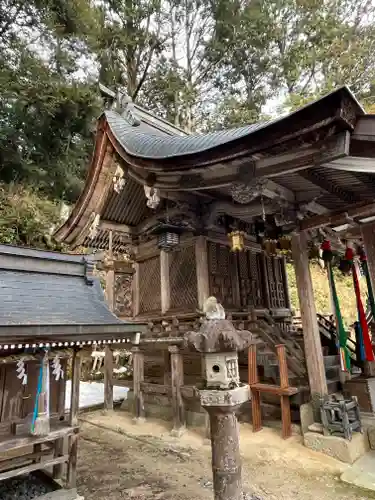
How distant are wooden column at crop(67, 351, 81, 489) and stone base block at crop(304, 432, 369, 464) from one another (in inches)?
159

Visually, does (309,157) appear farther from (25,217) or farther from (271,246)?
(25,217)

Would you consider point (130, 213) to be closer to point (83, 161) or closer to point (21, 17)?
point (83, 161)

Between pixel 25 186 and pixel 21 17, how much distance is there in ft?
32.1

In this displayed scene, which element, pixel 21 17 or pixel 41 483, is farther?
pixel 21 17

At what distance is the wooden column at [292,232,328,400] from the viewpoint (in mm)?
6043

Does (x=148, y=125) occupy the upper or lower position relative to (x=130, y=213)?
upper

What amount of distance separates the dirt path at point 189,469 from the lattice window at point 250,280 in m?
3.28

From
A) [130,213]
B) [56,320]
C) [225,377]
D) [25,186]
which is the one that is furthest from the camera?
[25,186]

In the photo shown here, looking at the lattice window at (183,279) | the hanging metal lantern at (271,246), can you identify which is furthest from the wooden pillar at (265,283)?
the lattice window at (183,279)

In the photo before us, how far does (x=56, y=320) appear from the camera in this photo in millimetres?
4633

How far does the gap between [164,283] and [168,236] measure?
1603mm

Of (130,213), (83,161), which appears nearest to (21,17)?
(83,161)

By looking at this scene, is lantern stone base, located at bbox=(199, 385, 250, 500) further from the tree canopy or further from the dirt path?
the tree canopy

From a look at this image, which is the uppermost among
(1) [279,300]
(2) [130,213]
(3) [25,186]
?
(3) [25,186]
